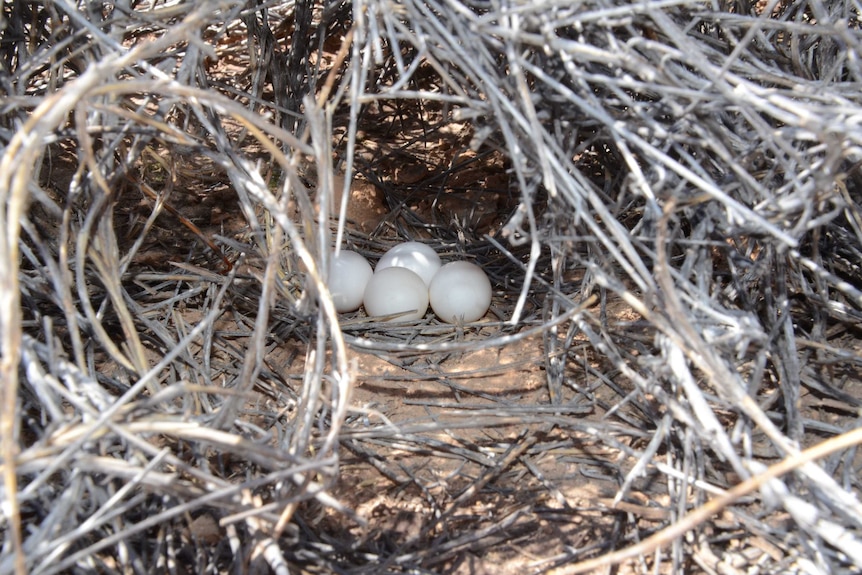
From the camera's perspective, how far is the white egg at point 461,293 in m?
2.08

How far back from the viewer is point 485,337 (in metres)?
2.08

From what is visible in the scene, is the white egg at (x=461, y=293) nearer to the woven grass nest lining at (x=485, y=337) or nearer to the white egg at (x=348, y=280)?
the woven grass nest lining at (x=485, y=337)

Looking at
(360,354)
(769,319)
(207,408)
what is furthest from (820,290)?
(207,408)

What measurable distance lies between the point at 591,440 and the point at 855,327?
0.66m

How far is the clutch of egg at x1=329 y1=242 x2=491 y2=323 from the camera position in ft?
6.87

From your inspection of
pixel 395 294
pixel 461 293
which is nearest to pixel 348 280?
pixel 395 294

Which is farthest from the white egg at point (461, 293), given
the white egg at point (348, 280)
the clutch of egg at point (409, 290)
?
the white egg at point (348, 280)

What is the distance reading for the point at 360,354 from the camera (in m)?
1.98

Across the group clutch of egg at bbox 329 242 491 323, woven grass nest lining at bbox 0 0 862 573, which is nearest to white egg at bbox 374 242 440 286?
clutch of egg at bbox 329 242 491 323

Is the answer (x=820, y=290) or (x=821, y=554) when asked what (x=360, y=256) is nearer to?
(x=820, y=290)

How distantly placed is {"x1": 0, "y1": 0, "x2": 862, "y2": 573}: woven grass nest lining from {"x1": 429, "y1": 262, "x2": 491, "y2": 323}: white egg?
72 millimetres

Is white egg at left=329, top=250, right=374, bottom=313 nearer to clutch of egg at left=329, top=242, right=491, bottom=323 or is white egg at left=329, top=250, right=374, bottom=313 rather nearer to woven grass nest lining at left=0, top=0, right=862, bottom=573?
clutch of egg at left=329, top=242, right=491, bottom=323

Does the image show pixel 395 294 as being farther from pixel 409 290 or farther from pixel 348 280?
pixel 348 280

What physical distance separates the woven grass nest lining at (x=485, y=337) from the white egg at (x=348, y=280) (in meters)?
0.11
